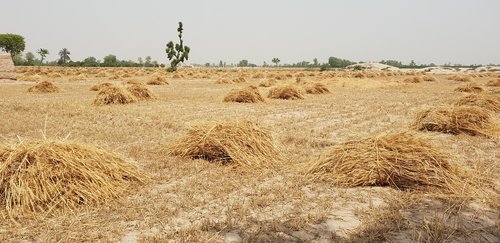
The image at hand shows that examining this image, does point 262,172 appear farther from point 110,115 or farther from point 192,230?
point 110,115

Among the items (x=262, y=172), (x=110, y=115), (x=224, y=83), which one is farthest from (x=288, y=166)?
(x=224, y=83)

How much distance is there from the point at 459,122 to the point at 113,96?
8.51 meters

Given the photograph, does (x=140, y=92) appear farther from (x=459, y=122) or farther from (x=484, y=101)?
(x=484, y=101)

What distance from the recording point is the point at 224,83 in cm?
2250

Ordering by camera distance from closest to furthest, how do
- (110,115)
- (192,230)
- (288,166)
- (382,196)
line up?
(192,230), (382,196), (288,166), (110,115)

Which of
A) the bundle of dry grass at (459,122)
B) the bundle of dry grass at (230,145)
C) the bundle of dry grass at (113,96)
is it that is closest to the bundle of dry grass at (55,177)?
the bundle of dry grass at (230,145)

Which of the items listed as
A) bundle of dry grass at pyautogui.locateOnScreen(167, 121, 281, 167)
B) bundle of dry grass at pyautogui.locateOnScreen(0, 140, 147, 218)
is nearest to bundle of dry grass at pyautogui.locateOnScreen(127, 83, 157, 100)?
bundle of dry grass at pyautogui.locateOnScreen(167, 121, 281, 167)

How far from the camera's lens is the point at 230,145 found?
512 centimetres

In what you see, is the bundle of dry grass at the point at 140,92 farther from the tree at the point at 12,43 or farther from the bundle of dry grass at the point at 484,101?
the tree at the point at 12,43

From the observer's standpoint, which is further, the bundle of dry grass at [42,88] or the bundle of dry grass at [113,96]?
the bundle of dry grass at [42,88]

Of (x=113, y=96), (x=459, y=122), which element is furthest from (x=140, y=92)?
(x=459, y=122)

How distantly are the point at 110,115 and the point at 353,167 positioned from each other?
596cm

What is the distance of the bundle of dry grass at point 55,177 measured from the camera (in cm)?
333

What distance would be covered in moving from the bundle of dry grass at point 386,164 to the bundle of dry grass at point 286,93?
8.39 meters
